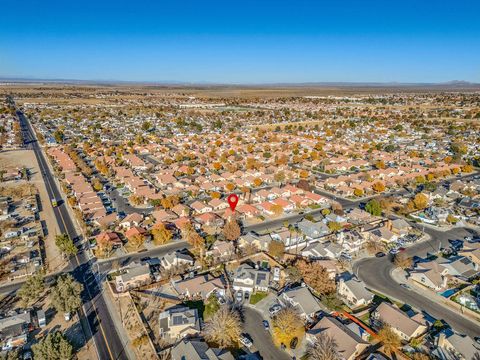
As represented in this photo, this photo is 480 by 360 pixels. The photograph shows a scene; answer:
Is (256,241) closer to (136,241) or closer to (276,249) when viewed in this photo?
(276,249)

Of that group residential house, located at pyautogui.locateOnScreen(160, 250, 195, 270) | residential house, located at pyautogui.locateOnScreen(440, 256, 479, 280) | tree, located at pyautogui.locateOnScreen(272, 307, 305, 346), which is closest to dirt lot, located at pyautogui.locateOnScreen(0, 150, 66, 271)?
residential house, located at pyautogui.locateOnScreen(160, 250, 195, 270)

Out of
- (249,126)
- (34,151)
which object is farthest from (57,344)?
(249,126)

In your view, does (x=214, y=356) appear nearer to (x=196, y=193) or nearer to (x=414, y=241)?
(x=414, y=241)

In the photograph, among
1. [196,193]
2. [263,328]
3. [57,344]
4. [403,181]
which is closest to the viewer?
[57,344]

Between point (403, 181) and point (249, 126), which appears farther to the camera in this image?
point (249, 126)

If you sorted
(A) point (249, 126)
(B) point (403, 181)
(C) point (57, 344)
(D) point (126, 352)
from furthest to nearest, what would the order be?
(A) point (249, 126), (B) point (403, 181), (D) point (126, 352), (C) point (57, 344)
